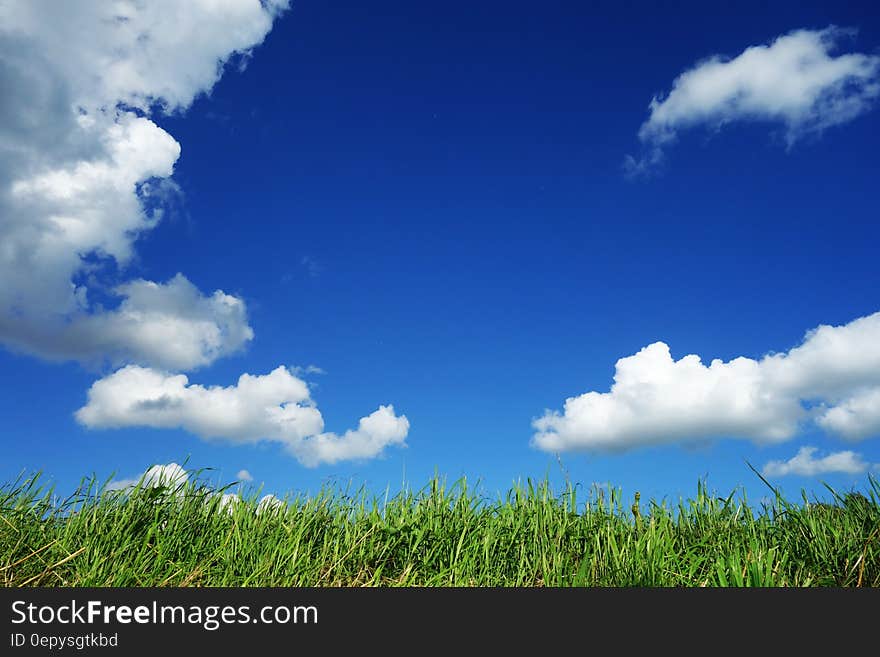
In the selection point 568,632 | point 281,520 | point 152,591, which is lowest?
point 568,632

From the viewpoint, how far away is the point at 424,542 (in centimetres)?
646

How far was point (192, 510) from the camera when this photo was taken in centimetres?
672

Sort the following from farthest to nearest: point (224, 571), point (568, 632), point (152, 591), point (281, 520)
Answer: point (281, 520) < point (224, 571) < point (152, 591) < point (568, 632)

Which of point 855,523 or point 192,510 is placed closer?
point 855,523

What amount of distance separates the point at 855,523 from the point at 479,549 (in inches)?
137

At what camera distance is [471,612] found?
13.0 feet

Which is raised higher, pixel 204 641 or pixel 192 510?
pixel 192 510

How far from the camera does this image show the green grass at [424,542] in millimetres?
5676

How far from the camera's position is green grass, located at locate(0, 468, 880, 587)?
568 cm

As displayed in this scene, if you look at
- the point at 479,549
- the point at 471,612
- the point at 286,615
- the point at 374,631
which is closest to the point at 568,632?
the point at 471,612

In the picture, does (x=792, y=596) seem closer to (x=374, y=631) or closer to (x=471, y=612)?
(x=471, y=612)

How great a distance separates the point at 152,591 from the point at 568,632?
2.55 metres

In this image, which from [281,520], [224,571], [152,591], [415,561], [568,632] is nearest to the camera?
[568,632]

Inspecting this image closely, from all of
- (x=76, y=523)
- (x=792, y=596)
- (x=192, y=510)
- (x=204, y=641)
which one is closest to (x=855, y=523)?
(x=792, y=596)
